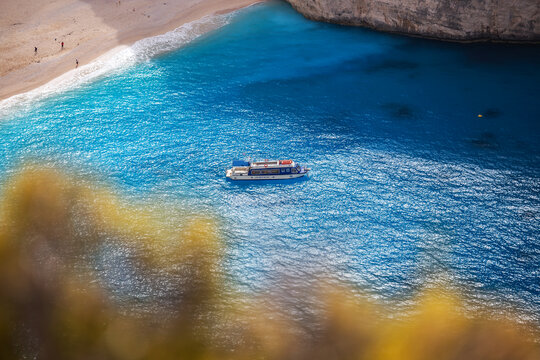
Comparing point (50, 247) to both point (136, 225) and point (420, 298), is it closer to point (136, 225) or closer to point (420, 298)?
point (136, 225)

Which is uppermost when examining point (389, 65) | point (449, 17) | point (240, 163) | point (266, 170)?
point (449, 17)

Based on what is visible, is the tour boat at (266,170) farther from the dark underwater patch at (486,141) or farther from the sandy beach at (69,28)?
the sandy beach at (69,28)

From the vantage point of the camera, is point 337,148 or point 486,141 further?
point 337,148

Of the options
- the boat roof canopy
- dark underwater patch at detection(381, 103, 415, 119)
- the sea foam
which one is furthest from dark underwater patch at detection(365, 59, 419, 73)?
the sea foam

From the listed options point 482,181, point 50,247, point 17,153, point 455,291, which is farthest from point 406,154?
point 17,153

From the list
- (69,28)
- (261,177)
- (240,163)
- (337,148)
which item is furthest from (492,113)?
(69,28)

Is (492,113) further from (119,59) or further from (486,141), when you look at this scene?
(119,59)
